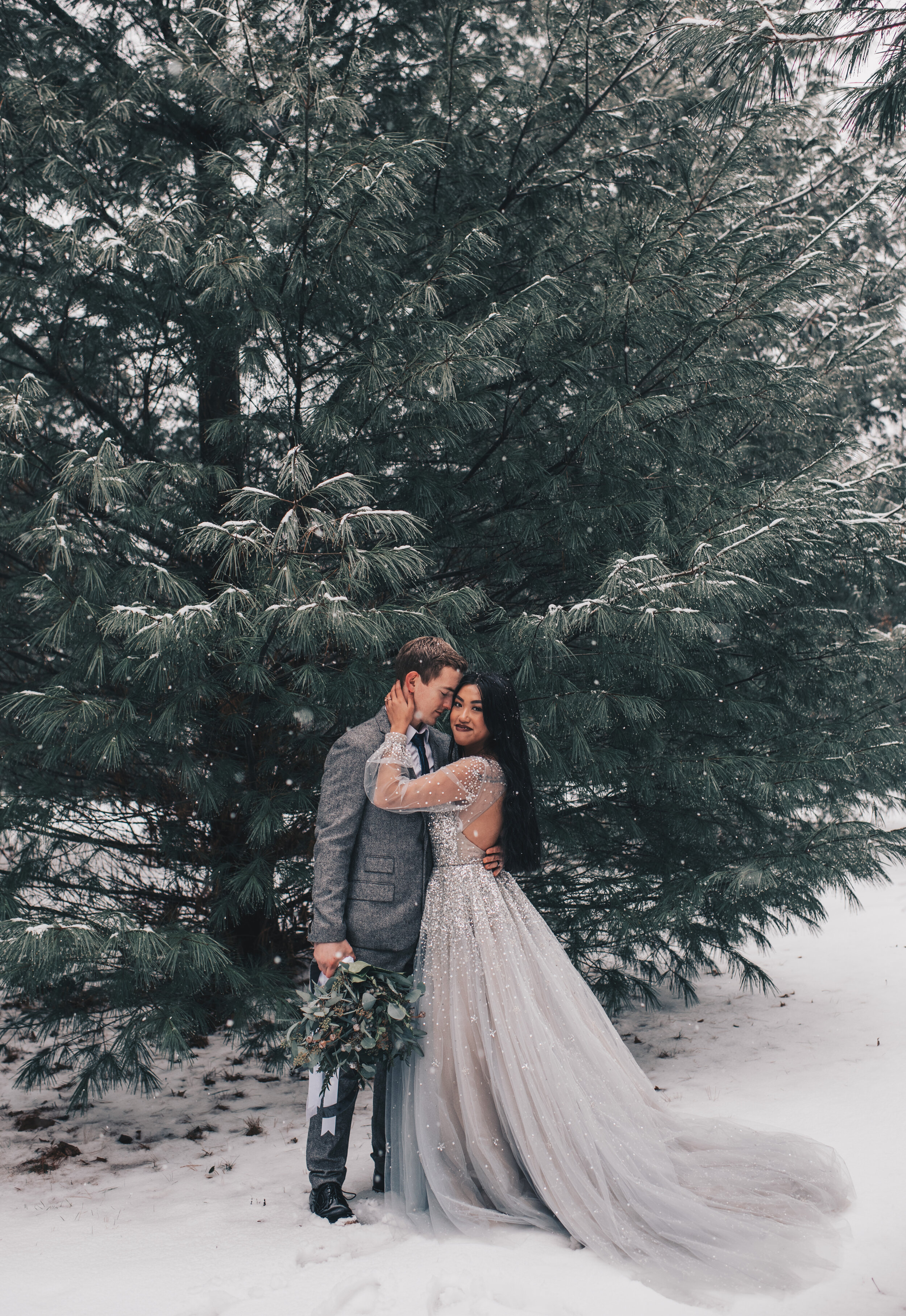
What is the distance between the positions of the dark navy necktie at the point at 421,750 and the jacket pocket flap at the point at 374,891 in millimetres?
398

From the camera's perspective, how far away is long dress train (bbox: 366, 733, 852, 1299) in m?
2.44

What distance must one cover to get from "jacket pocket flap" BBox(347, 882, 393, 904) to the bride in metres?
0.18

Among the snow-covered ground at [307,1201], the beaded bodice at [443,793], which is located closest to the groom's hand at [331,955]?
the beaded bodice at [443,793]

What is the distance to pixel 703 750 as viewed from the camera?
3939 millimetres

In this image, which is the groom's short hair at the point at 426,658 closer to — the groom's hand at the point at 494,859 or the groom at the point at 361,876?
the groom at the point at 361,876

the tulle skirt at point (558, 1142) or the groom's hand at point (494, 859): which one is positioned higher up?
the groom's hand at point (494, 859)

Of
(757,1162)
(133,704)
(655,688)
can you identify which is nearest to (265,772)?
(133,704)

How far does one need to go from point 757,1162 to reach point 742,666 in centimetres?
236

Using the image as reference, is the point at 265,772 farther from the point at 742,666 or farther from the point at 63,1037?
the point at 742,666

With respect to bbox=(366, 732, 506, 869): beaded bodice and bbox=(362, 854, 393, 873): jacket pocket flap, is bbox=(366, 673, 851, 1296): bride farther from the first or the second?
bbox=(362, 854, 393, 873): jacket pocket flap

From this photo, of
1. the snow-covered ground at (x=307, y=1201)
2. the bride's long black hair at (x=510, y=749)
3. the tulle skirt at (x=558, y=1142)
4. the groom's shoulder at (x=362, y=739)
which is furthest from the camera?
the bride's long black hair at (x=510, y=749)

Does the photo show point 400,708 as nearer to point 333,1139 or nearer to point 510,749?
point 510,749

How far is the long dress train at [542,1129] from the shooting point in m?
2.44

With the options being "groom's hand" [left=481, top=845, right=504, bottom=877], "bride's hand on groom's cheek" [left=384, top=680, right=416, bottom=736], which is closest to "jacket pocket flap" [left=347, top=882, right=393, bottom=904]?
"groom's hand" [left=481, top=845, right=504, bottom=877]
